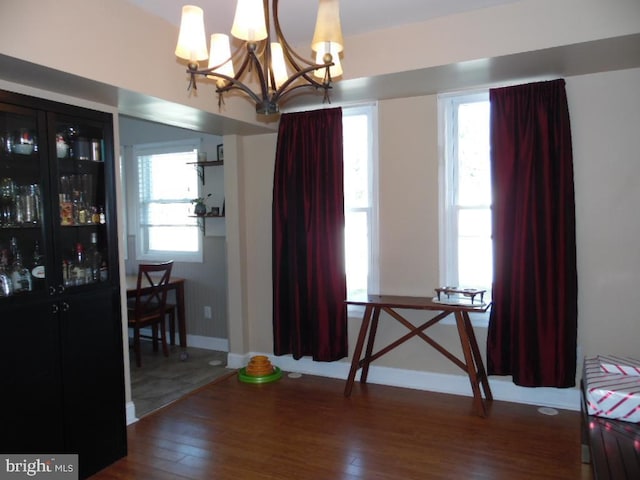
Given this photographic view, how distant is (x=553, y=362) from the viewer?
10.4 ft

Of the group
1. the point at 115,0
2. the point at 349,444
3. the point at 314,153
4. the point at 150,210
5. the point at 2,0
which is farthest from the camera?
the point at 150,210

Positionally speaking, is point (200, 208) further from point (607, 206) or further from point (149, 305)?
point (607, 206)

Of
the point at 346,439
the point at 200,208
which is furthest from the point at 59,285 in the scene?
the point at 200,208

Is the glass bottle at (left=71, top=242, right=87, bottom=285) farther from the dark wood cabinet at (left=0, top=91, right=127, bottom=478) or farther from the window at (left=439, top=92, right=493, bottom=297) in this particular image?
the window at (left=439, top=92, right=493, bottom=297)

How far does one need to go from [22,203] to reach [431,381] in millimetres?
3020

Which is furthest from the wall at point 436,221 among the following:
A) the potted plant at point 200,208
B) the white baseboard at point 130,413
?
the white baseboard at point 130,413

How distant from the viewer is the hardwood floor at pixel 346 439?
2.57 meters

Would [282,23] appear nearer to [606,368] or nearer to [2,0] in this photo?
[2,0]

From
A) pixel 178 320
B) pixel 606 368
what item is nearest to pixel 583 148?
pixel 606 368

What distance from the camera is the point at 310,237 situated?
3889 millimetres

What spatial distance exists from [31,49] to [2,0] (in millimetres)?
206

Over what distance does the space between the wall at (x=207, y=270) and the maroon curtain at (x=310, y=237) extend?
1.11 metres

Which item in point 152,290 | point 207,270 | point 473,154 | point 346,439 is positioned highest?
point 473,154

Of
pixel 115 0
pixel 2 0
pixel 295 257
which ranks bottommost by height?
pixel 295 257
